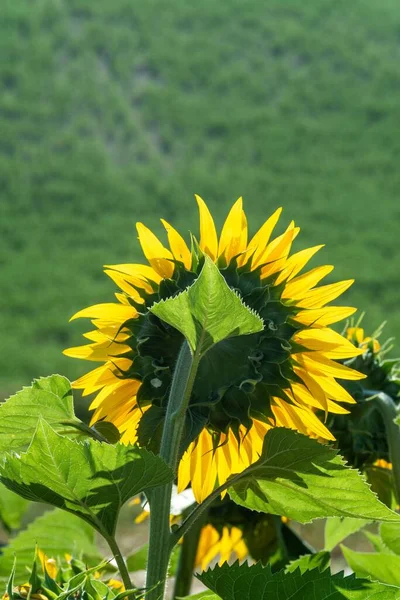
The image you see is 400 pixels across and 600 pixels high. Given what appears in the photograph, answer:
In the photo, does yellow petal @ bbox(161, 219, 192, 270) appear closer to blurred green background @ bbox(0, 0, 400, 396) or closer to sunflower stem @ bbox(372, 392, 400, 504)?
sunflower stem @ bbox(372, 392, 400, 504)

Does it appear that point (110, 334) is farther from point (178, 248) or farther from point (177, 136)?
point (177, 136)

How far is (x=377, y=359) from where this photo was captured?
722 millimetres

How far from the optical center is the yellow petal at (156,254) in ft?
1.76

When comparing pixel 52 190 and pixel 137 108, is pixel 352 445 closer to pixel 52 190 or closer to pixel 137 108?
pixel 52 190

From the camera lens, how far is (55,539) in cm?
77

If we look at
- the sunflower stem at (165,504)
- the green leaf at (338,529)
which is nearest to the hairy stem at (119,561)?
the sunflower stem at (165,504)

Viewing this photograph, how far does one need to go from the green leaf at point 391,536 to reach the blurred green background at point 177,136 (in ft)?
28.2

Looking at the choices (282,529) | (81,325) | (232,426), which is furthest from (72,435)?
(81,325)

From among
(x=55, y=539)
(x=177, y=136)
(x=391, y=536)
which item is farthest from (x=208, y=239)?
(x=177, y=136)

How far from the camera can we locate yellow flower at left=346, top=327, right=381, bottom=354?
0.72 metres

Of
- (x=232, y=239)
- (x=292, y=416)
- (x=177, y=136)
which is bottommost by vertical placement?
(x=292, y=416)

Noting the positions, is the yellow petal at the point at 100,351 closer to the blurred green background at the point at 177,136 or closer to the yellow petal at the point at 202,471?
the yellow petal at the point at 202,471

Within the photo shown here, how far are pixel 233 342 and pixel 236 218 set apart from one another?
10 centimetres

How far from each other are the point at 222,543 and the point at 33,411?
1.42 ft
